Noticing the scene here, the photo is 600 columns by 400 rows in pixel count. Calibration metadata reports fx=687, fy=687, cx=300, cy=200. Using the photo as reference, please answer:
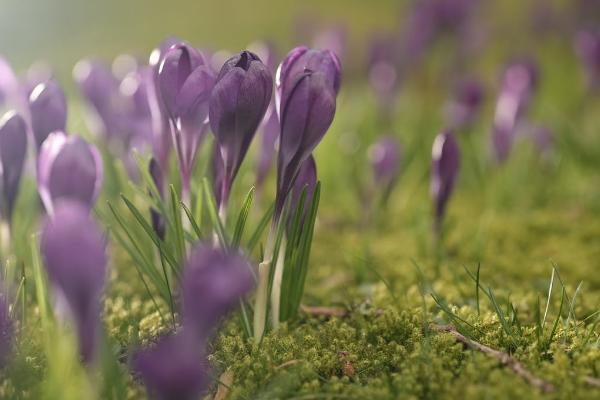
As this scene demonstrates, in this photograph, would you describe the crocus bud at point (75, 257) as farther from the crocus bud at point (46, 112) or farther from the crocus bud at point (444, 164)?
the crocus bud at point (444, 164)

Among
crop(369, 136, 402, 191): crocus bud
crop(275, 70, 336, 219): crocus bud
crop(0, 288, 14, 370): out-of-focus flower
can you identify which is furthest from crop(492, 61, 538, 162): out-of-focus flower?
crop(0, 288, 14, 370): out-of-focus flower

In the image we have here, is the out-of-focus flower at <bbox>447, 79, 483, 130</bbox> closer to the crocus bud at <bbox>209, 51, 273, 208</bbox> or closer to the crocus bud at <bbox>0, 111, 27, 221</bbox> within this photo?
the crocus bud at <bbox>209, 51, 273, 208</bbox>

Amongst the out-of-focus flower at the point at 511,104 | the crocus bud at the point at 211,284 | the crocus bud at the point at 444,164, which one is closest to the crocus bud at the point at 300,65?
the crocus bud at the point at 211,284

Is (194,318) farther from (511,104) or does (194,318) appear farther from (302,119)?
(511,104)

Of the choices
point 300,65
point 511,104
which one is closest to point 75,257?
point 300,65

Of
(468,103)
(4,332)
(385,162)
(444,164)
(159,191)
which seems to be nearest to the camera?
(4,332)

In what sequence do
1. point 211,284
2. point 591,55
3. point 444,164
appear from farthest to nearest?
point 591,55
point 444,164
point 211,284

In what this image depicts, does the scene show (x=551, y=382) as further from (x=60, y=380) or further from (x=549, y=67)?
(x=549, y=67)
